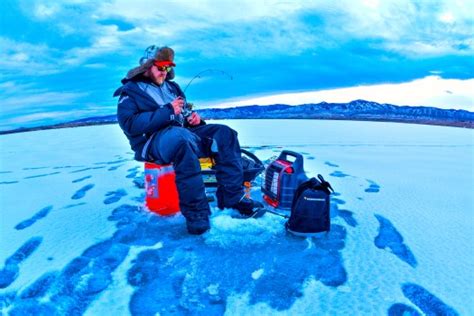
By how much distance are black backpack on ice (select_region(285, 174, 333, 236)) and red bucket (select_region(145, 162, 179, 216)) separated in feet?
3.77

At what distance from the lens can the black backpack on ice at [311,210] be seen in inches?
94.2

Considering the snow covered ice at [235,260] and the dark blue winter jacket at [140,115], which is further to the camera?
the dark blue winter jacket at [140,115]

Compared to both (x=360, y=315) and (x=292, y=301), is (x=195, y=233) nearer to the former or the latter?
(x=292, y=301)

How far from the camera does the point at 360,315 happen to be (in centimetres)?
158

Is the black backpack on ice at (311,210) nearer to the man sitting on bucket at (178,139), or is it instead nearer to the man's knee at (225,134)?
the man sitting on bucket at (178,139)

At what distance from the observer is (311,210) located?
2.39m

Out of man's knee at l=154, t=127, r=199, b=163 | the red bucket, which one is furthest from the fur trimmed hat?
the red bucket

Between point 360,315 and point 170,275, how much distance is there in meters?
1.10

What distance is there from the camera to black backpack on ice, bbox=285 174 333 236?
2393 millimetres

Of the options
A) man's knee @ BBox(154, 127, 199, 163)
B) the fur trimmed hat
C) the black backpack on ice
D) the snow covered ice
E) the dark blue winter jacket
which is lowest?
the snow covered ice

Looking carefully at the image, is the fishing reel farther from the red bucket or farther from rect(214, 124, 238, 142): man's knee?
the red bucket

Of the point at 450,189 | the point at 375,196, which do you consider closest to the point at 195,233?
the point at 375,196

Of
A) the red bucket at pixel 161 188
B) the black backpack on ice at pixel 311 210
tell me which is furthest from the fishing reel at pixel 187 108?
the black backpack on ice at pixel 311 210

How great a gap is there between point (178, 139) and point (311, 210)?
1196 millimetres
